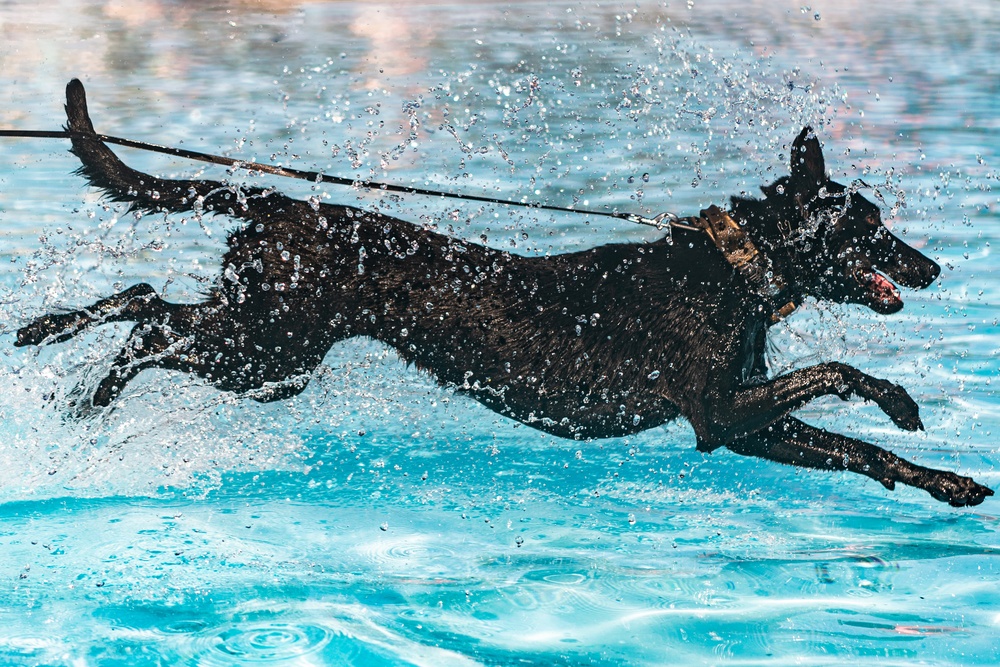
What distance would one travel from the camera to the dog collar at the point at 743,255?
15.1 feet

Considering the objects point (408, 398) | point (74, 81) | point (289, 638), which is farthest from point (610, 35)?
point (289, 638)

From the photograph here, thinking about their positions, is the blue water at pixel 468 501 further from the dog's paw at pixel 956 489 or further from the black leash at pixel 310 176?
the black leash at pixel 310 176

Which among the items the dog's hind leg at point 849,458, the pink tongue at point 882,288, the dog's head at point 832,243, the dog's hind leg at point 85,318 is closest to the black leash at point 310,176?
the dog's head at point 832,243

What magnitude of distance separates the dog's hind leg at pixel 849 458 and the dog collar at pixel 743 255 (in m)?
0.60

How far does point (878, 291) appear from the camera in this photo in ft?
15.4

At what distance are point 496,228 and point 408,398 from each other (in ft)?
11.3

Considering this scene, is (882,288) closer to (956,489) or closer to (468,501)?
(956,489)

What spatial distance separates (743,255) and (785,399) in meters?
0.61

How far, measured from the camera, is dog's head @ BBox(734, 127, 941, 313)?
469cm

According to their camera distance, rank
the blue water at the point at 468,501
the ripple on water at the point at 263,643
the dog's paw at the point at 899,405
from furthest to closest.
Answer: the dog's paw at the point at 899,405, the blue water at the point at 468,501, the ripple on water at the point at 263,643

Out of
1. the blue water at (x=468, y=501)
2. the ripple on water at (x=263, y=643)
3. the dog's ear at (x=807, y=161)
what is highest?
the dog's ear at (x=807, y=161)

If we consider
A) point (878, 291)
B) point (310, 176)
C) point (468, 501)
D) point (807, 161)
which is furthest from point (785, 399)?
point (310, 176)

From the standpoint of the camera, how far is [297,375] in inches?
200

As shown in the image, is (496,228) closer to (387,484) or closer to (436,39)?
(387,484)
